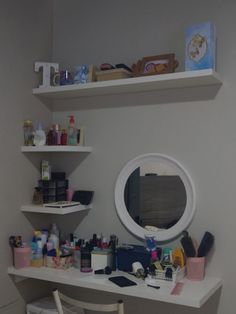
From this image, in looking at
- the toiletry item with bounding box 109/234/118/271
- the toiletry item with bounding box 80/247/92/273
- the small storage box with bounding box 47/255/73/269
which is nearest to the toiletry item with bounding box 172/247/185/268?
the toiletry item with bounding box 109/234/118/271

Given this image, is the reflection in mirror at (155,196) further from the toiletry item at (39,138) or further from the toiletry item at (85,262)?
the toiletry item at (39,138)

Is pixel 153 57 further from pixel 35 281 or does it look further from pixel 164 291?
pixel 35 281

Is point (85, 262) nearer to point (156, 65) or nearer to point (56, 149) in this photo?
point (56, 149)

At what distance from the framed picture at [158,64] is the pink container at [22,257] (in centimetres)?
105

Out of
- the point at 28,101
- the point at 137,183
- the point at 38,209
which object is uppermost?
the point at 28,101

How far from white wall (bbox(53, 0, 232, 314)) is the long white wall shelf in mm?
55

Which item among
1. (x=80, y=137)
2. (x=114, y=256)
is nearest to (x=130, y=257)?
(x=114, y=256)

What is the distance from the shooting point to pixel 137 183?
2.11 meters

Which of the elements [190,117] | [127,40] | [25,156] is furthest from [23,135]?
[190,117]

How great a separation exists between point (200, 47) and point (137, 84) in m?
0.33

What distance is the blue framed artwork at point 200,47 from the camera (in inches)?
70.9

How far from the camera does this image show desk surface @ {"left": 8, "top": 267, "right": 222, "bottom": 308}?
5.40 feet

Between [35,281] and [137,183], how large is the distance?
79 centimetres

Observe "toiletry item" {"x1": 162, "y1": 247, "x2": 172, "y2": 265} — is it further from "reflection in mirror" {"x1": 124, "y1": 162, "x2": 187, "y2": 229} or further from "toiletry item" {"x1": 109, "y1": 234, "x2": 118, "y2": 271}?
"toiletry item" {"x1": 109, "y1": 234, "x2": 118, "y2": 271}
